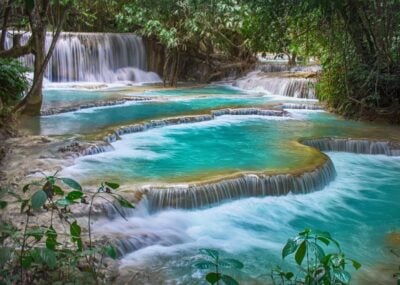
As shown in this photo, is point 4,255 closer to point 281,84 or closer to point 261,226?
point 261,226

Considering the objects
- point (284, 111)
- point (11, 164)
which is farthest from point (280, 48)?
point (11, 164)

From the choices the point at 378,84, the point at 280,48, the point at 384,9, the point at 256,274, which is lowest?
the point at 256,274

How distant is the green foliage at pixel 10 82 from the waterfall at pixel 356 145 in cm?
484

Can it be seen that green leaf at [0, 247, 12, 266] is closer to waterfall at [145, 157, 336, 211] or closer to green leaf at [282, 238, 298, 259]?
green leaf at [282, 238, 298, 259]

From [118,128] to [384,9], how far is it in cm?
507

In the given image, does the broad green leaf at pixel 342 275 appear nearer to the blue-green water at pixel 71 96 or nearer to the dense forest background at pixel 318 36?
the dense forest background at pixel 318 36

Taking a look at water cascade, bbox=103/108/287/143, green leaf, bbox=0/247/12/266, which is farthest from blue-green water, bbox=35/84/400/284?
green leaf, bbox=0/247/12/266

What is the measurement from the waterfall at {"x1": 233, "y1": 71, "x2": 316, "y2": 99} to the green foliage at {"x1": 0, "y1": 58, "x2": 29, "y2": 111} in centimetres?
785

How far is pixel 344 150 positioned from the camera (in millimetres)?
8844

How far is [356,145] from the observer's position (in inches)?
346

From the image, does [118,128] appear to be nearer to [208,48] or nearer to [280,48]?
[280,48]

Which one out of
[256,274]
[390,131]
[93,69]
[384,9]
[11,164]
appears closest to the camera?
[256,274]

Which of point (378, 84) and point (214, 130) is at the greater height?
point (378, 84)

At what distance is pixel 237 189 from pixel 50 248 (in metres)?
3.91
